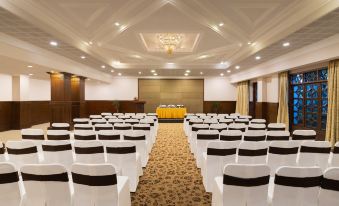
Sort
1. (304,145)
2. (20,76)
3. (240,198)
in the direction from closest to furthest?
(240,198), (304,145), (20,76)

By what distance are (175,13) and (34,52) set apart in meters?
4.99

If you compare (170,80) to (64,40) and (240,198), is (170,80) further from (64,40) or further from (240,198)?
Result: (240,198)

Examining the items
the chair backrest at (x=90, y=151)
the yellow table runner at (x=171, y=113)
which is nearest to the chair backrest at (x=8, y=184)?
the chair backrest at (x=90, y=151)

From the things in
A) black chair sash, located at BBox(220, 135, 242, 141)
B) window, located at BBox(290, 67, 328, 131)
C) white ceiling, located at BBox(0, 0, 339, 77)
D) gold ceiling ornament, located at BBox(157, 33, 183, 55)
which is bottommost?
black chair sash, located at BBox(220, 135, 242, 141)

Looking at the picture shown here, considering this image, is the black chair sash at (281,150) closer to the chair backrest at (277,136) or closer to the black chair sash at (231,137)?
the black chair sash at (231,137)

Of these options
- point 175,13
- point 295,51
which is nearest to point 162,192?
point 175,13

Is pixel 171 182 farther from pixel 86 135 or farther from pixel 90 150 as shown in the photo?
pixel 86 135

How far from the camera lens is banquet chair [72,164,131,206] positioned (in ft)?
8.00

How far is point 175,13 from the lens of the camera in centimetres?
665

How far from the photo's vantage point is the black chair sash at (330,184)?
2.32 meters

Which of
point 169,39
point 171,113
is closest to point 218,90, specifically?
point 171,113

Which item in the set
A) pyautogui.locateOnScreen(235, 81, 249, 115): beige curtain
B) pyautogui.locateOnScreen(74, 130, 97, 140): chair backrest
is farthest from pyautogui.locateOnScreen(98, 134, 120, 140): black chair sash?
pyautogui.locateOnScreen(235, 81, 249, 115): beige curtain

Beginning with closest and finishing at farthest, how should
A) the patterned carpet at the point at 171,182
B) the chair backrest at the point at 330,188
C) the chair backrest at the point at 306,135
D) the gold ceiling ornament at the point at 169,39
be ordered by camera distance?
the chair backrest at the point at 330,188 < the patterned carpet at the point at 171,182 < the chair backrest at the point at 306,135 < the gold ceiling ornament at the point at 169,39

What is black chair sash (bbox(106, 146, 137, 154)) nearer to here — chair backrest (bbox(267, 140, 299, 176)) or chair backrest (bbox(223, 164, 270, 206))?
chair backrest (bbox(223, 164, 270, 206))
